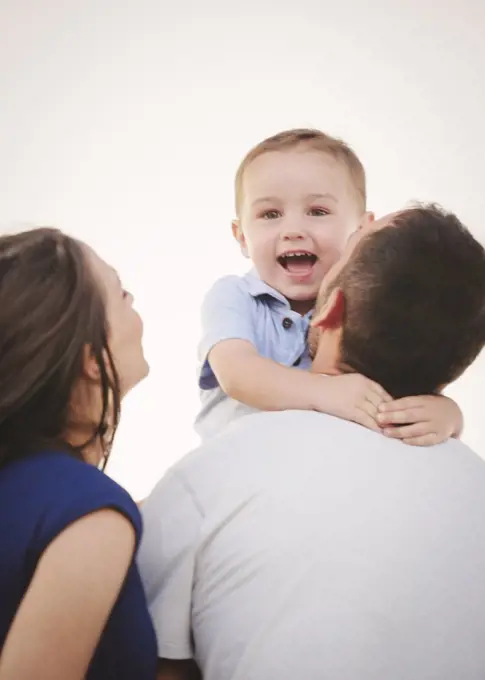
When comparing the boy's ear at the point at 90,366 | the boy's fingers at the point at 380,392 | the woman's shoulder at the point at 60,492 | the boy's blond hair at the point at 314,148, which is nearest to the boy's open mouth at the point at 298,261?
the boy's blond hair at the point at 314,148

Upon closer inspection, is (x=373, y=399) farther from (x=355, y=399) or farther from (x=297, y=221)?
(x=297, y=221)

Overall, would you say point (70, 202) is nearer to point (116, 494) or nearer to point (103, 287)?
point (103, 287)

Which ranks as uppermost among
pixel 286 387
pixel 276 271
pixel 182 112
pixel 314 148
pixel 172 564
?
pixel 182 112

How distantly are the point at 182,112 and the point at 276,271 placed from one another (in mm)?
738

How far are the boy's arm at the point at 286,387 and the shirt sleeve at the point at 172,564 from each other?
0.20 metres

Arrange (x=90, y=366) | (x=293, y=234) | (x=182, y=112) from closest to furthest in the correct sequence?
(x=90, y=366)
(x=293, y=234)
(x=182, y=112)

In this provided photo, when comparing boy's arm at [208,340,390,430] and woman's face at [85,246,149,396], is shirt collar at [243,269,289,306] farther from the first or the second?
woman's face at [85,246,149,396]

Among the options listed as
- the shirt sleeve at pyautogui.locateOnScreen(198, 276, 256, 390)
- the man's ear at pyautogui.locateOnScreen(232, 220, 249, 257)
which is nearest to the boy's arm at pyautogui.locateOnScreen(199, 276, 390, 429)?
the shirt sleeve at pyautogui.locateOnScreen(198, 276, 256, 390)

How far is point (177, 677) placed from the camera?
0.72 m

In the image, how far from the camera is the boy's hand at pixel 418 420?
0.79 metres

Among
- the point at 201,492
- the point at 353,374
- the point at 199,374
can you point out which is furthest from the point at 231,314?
the point at 201,492

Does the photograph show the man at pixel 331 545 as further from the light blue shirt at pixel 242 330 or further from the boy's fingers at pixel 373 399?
the light blue shirt at pixel 242 330

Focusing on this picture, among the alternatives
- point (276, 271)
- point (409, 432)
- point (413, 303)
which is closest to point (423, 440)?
point (409, 432)

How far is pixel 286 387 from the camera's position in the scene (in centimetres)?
95
